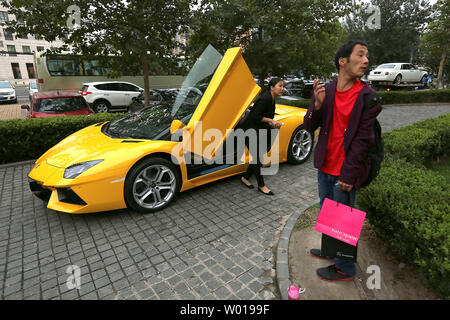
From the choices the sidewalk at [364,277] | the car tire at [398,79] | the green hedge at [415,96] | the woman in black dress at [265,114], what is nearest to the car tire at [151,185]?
the woman in black dress at [265,114]

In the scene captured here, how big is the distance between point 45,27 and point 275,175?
21.4ft

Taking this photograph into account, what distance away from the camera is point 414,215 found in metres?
2.27

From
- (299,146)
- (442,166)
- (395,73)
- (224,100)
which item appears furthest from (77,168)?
(395,73)

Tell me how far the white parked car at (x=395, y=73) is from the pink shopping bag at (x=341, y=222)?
21.4 m

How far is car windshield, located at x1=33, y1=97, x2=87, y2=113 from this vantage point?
25.3 feet

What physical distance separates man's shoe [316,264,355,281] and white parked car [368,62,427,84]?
838 inches

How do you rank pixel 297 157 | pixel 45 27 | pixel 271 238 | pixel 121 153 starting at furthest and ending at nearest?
pixel 45 27
pixel 297 157
pixel 121 153
pixel 271 238

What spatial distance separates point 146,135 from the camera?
12.8 feet

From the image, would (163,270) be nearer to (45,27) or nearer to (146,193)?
(146,193)

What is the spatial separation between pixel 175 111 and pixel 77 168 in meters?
1.67

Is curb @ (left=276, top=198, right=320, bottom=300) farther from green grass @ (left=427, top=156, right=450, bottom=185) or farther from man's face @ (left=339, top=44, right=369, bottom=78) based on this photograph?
green grass @ (left=427, top=156, right=450, bottom=185)

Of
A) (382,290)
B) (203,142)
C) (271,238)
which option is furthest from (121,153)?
(382,290)

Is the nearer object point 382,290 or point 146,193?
point 382,290
